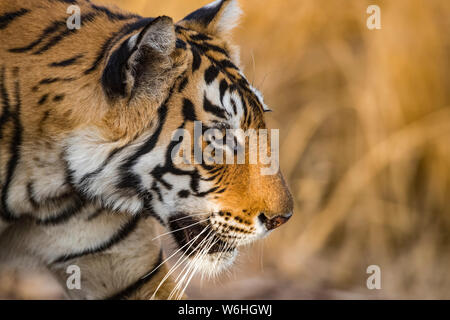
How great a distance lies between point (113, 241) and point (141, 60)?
656 mm

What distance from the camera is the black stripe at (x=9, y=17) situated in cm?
182

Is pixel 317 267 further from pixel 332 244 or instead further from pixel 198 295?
pixel 198 295

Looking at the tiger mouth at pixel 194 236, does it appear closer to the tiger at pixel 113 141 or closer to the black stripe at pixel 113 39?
the tiger at pixel 113 141

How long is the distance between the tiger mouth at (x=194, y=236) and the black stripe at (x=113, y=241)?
198 mm

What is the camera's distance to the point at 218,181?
1.80 m

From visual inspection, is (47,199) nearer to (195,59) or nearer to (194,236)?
(194,236)

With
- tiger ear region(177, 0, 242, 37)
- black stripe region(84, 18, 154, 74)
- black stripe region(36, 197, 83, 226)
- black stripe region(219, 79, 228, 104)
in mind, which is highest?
tiger ear region(177, 0, 242, 37)

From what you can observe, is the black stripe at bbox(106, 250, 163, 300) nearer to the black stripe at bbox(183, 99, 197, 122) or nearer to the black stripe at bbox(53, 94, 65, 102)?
the black stripe at bbox(183, 99, 197, 122)

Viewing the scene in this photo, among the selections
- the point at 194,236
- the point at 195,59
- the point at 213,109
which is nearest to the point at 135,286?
the point at 194,236

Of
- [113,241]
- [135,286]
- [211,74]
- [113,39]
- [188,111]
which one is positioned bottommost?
[135,286]

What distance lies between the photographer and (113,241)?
2.00 m

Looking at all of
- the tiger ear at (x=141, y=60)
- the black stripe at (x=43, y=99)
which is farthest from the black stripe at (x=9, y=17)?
the tiger ear at (x=141, y=60)

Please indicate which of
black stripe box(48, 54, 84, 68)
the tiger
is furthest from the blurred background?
black stripe box(48, 54, 84, 68)

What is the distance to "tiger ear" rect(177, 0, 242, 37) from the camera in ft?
6.87
